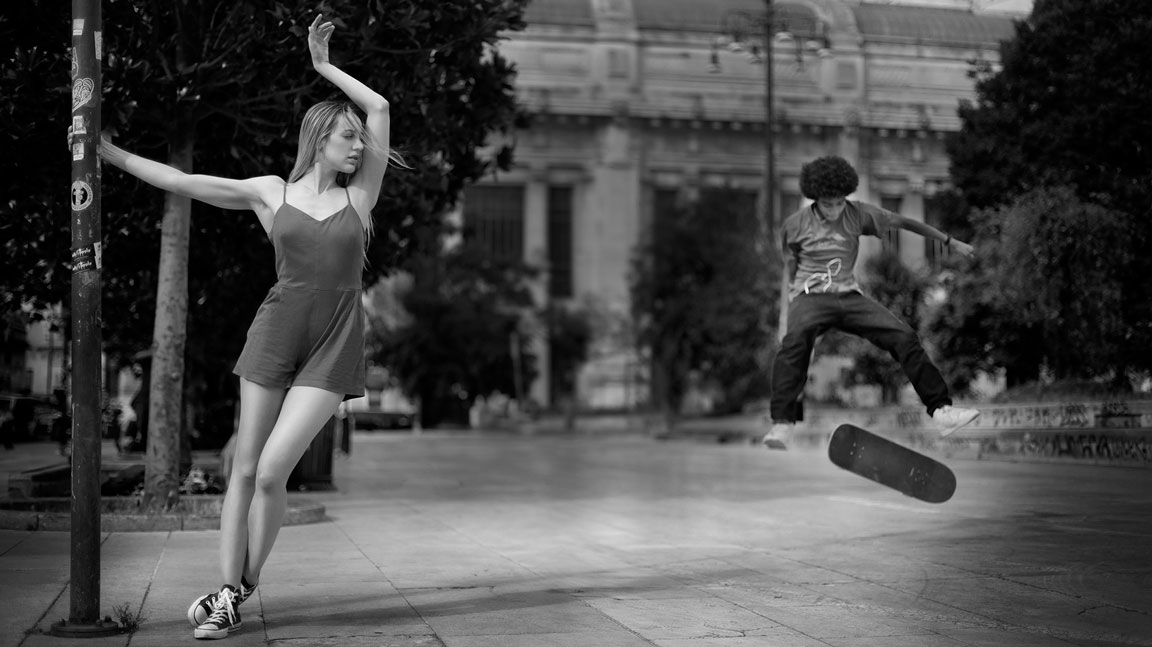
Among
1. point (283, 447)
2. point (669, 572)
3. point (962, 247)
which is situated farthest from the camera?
point (669, 572)

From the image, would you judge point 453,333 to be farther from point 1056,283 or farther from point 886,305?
point 1056,283

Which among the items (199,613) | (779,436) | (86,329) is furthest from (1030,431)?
(86,329)

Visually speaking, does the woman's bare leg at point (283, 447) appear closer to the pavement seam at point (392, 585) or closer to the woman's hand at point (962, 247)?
the pavement seam at point (392, 585)

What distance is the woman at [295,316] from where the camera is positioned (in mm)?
5824

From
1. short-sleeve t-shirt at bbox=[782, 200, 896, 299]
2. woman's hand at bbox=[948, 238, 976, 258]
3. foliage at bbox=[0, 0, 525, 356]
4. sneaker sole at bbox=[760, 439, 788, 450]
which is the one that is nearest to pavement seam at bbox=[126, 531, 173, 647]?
foliage at bbox=[0, 0, 525, 356]

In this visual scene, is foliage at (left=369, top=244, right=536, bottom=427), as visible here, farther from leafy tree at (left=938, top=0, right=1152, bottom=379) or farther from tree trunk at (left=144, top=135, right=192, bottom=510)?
tree trunk at (left=144, top=135, right=192, bottom=510)

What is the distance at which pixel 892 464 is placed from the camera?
7953 mm

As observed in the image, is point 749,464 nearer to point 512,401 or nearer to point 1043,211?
point 1043,211

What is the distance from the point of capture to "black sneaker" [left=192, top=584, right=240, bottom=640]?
230 inches

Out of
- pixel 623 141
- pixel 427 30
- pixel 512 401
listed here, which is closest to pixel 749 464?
pixel 427 30

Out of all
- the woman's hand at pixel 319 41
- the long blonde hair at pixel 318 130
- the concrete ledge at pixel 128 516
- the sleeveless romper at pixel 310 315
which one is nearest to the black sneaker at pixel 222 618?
the sleeveless romper at pixel 310 315

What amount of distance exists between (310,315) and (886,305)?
28.1m

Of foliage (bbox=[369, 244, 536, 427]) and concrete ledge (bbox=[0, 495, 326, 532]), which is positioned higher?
foliage (bbox=[369, 244, 536, 427])

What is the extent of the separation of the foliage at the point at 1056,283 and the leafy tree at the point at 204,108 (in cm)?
1001
